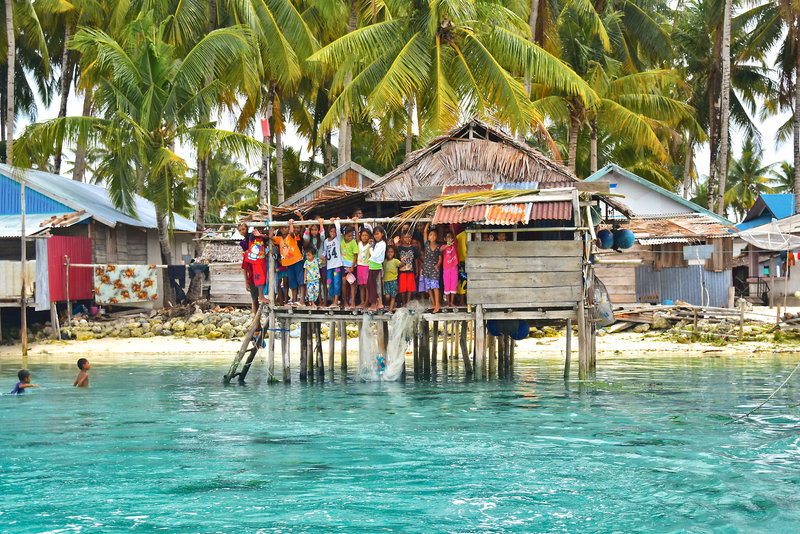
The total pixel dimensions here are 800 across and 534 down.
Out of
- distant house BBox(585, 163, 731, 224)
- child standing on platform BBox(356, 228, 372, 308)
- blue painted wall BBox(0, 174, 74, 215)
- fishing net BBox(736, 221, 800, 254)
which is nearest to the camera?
child standing on platform BBox(356, 228, 372, 308)

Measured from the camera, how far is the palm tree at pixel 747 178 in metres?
51.0

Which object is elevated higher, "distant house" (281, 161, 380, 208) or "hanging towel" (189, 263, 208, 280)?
"distant house" (281, 161, 380, 208)

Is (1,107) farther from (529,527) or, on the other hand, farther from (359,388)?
(529,527)

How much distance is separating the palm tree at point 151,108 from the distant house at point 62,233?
1.69 m

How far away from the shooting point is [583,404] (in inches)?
521

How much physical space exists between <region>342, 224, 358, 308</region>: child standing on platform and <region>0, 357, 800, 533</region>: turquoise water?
1.71m

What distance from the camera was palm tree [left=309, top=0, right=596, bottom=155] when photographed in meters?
19.7

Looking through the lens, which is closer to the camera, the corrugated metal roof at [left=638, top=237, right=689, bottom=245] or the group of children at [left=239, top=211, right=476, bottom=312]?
the group of children at [left=239, top=211, right=476, bottom=312]

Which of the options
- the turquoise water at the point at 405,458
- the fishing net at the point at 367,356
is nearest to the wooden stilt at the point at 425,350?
the turquoise water at the point at 405,458

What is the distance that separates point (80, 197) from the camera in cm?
2686

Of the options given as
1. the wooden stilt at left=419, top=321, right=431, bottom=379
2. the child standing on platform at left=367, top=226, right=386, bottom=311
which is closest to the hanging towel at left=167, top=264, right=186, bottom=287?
Answer: the wooden stilt at left=419, top=321, right=431, bottom=379

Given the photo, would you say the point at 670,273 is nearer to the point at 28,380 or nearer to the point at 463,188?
the point at 463,188

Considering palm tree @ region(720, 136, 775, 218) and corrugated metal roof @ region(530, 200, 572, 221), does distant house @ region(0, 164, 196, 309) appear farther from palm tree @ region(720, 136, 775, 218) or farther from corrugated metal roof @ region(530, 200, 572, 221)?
palm tree @ region(720, 136, 775, 218)

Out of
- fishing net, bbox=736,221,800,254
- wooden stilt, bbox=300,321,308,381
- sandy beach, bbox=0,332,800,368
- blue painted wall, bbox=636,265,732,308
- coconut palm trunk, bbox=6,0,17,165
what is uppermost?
coconut palm trunk, bbox=6,0,17,165
